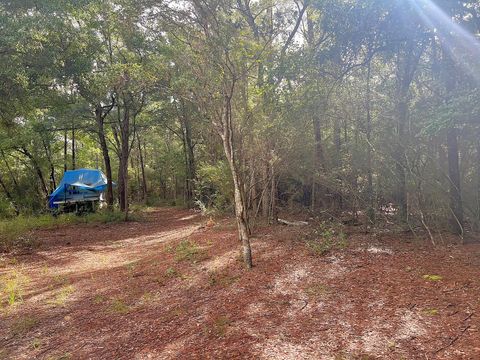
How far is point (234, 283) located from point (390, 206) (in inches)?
188

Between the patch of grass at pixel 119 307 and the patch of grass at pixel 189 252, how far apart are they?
2.08m

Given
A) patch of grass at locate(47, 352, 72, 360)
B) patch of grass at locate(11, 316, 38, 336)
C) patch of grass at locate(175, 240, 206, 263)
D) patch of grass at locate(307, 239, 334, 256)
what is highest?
patch of grass at locate(307, 239, 334, 256)

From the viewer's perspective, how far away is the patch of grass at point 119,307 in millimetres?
5164

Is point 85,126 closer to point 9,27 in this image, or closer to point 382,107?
point 9,27

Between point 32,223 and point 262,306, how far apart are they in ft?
41.7

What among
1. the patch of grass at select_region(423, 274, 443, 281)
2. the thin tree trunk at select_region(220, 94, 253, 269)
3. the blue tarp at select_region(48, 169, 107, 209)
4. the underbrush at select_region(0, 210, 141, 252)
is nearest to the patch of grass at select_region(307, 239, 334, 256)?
the thin tree trunk at select_region(220, 94, 253, 269)

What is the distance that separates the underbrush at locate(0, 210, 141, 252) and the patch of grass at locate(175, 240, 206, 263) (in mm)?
5107

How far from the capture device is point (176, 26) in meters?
6.12

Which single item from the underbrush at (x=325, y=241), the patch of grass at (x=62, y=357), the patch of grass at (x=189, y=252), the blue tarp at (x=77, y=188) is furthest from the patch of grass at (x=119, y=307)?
the blue tarp at (x=77, y=188)

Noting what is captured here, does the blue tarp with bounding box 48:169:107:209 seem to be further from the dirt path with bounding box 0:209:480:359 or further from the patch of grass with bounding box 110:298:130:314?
the patch of grass with bounding box 110:298:130:314

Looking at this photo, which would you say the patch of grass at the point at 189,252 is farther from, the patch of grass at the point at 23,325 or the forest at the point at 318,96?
the patch of grass at the point at 23,325

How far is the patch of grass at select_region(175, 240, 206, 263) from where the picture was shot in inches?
300

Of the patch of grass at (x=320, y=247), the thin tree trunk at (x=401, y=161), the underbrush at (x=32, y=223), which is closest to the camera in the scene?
the patch of grass at (x=320, y=247)

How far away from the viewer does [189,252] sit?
8.09 metres
